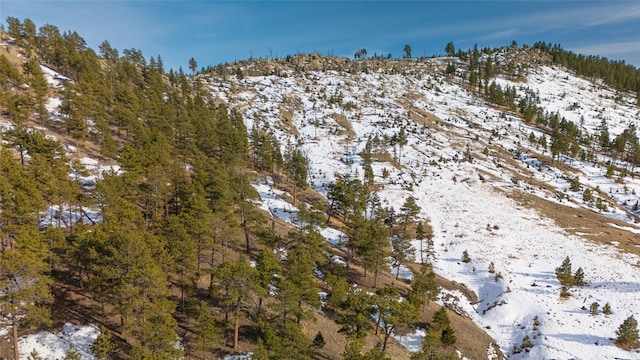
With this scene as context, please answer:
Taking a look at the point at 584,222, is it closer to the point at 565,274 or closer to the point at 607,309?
the point at 565,274

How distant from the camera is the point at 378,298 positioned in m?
36.5

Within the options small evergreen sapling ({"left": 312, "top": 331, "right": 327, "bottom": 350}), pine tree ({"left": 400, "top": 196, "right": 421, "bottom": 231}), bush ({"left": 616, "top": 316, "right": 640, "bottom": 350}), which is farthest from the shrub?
small evergreen sapling ({"left": 312, "top": 331, "right": 327, "bottom": 350})

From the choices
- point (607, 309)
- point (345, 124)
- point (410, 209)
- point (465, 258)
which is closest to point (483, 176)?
point (410, 209)

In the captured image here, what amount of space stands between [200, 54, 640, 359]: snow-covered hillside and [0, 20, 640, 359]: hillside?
0.52 m

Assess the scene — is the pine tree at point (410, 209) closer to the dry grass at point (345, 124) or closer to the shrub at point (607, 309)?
the shrub at point (607, 309)

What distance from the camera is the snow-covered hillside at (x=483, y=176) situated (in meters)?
47.2

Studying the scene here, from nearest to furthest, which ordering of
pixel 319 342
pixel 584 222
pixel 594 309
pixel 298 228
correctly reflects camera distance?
pixel 319 342, pixel 594 309, pixel 298 228, pixel 584 222

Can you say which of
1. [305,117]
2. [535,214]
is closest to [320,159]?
[305,117]

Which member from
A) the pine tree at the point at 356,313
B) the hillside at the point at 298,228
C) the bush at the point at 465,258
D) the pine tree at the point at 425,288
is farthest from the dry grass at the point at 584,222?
the pine tree at the point at 356,313

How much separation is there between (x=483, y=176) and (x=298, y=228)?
7117cm

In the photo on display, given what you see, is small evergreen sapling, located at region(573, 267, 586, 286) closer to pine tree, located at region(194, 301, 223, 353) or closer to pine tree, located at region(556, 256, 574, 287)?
pine tree, located at region(556, 256, 574, 287)

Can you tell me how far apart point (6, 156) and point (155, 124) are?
3465 cm

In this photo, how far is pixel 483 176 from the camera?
3816 inches

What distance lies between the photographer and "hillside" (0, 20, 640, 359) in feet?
101
